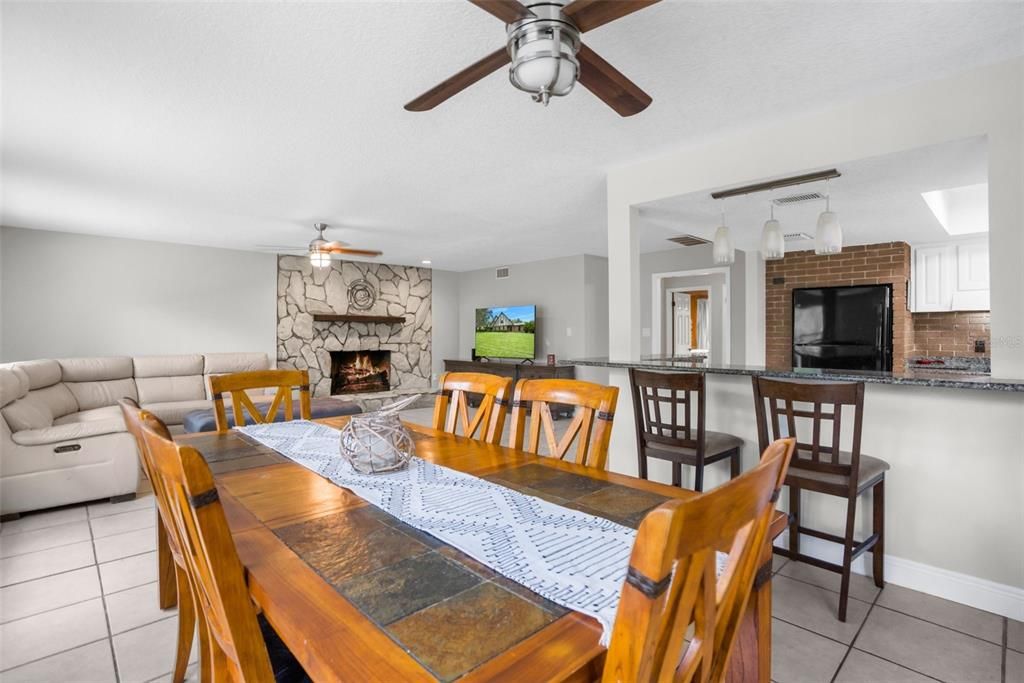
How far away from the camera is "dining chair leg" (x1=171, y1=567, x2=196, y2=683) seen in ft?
5.01

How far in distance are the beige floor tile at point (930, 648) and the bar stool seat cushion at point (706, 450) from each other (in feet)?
2.69

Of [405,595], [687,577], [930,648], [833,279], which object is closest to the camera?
[687,577]

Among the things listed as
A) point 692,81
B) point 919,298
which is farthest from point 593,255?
point 692,81

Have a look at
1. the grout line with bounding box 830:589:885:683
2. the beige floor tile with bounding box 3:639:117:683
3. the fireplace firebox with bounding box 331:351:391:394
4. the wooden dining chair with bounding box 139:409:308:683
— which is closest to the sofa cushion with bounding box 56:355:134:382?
the fireplace firebox with bounding box 331:351:391:394

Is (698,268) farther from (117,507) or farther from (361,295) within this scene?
(117,507)

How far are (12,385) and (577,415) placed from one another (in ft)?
13.1

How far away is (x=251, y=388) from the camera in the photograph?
94.2 inches

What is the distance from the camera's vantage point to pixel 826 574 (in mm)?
2311

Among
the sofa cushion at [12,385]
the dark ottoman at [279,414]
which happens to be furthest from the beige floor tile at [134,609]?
the sofa cushion at [12,385]

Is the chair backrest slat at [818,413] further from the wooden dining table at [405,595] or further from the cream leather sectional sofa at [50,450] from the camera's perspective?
the cream leather sectional sofa at [50,450]

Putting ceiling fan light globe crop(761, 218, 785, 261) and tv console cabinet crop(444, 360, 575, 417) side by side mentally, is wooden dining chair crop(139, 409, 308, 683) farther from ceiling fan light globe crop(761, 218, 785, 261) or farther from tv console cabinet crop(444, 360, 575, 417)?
tv console cabinet crop(444, 360, 575, 417)

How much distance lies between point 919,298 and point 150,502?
23.2ft

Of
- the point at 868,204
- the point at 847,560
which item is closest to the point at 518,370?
the point at 868,204

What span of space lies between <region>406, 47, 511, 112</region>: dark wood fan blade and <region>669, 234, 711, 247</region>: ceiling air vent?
168 inches
